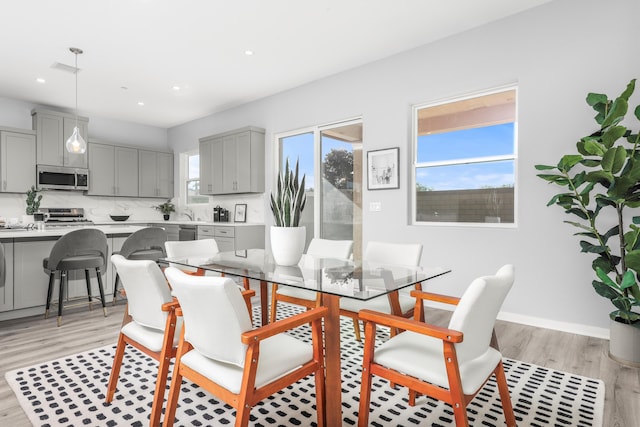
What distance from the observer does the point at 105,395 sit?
205cm

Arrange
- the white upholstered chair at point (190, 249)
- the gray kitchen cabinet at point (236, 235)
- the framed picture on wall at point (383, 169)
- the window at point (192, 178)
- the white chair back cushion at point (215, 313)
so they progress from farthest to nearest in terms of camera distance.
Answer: the window at point (192, 178)
the gray kitchen cabinet at point (236, 235)
the framed picture on wall at point (383, 169)
the white upholstered chair at point (190, 249)
the white chair back cushion at point (215, 313)

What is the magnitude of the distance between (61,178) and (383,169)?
528 centimetres

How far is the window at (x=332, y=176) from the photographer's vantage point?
187 inches

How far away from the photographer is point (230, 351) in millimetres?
1330

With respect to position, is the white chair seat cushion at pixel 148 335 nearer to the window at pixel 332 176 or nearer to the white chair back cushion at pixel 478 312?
the white chair back cushion at pixel 478 312

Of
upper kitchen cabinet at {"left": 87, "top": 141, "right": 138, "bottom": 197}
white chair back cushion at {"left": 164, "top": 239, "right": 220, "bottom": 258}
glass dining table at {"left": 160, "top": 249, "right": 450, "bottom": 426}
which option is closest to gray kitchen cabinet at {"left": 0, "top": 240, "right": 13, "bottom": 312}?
white chair back cushion at {"left": 164, "top": 239, "right": 220, "bottom": 258}

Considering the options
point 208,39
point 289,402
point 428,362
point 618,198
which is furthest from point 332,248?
point 208,39

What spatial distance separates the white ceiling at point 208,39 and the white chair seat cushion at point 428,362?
2862mm

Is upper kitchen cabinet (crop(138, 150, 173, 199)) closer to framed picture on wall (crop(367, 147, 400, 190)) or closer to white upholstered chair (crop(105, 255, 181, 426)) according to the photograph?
framed picture on wall (crop(367, 147, 400, 190))

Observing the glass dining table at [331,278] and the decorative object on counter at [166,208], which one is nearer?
the glass dining table at [331,278]

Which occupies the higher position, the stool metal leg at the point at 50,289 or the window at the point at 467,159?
the window at the point at 467,159

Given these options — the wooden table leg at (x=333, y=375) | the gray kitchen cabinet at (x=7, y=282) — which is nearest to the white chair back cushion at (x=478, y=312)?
the wooden table leg at (x=333, y=375)

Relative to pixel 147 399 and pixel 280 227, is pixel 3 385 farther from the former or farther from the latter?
pixel 280 227

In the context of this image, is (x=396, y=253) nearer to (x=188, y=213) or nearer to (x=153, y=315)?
(x=153, y=315)
